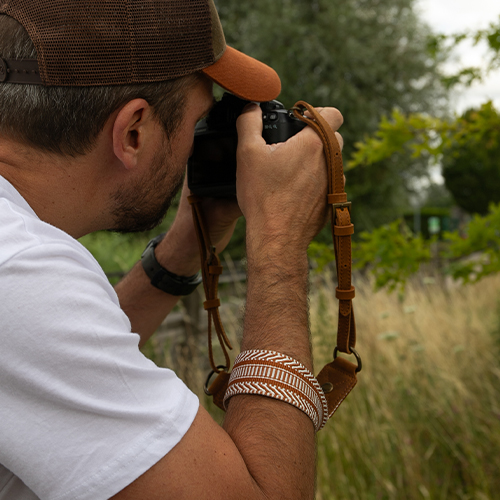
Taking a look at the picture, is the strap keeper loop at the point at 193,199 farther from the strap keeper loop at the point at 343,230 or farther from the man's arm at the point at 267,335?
the strap keeper loop at the point at 343,230

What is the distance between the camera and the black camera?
3.89 ft

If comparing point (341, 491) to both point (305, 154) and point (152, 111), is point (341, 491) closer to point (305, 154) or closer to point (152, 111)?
point (305, 154)

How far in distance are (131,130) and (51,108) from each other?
0.15m

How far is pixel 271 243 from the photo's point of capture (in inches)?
40.7

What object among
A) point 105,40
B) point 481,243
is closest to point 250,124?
point 105,40

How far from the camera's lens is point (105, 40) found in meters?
0.92

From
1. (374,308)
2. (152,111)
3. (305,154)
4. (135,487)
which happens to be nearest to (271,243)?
(305,154)

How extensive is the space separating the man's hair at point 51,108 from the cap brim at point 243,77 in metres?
0.21

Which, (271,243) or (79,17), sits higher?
(79,17)

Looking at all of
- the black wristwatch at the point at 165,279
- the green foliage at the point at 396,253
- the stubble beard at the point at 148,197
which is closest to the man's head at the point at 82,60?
the stubble beard at the point at 148,197

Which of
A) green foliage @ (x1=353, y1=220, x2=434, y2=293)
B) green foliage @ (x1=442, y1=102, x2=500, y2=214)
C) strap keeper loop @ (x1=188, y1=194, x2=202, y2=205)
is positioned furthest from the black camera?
green foliage @ (x1=442, y1=102, x2=500, y2=214)

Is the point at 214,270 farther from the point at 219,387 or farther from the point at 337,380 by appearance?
the point at 337,380

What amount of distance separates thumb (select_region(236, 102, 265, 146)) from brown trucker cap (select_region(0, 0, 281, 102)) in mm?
192

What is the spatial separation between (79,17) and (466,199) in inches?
639
